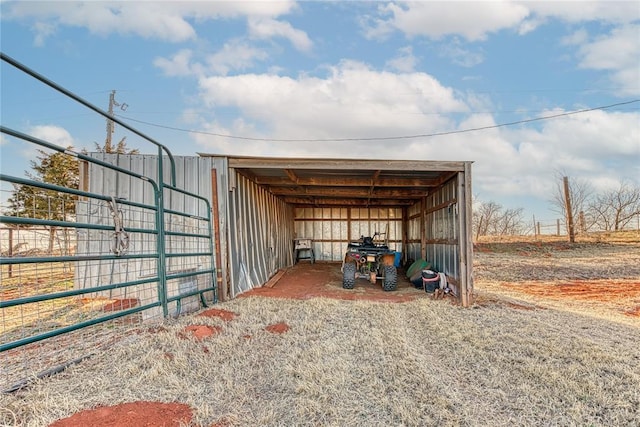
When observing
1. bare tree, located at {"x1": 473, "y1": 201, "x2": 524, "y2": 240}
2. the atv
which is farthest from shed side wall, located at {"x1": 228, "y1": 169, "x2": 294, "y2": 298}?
bare tree, located at {"x1": 473, "y1": 201, "x2": 524, "y2": 240}

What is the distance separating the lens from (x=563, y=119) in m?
13.8

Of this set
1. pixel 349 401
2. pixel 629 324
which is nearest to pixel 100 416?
pixel 349 401

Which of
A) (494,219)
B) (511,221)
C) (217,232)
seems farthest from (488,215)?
(217,232)

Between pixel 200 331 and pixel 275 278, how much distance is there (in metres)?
5.45

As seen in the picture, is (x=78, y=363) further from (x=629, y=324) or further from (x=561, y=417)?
(x=629, y=324)

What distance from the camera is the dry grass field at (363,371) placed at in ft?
7.30

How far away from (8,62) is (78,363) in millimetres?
2320

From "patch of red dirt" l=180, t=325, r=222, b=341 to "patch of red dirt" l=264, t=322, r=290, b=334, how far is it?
583 mm

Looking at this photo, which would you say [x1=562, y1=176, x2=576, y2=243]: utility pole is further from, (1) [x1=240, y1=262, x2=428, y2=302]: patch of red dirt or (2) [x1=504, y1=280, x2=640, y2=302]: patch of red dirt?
(1) [x1=240, y1=262, x2=428, y2=302]: patch of red dirt

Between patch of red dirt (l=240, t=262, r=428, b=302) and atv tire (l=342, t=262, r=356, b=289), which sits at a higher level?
atv tire (l=342, t=262, r=356, b=289)

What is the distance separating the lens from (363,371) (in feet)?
9.64

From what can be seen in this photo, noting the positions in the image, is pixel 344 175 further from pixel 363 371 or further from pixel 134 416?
pixel 134 416

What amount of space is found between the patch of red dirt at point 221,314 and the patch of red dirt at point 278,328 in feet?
2.07

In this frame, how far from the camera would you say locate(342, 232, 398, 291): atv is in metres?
7.82
